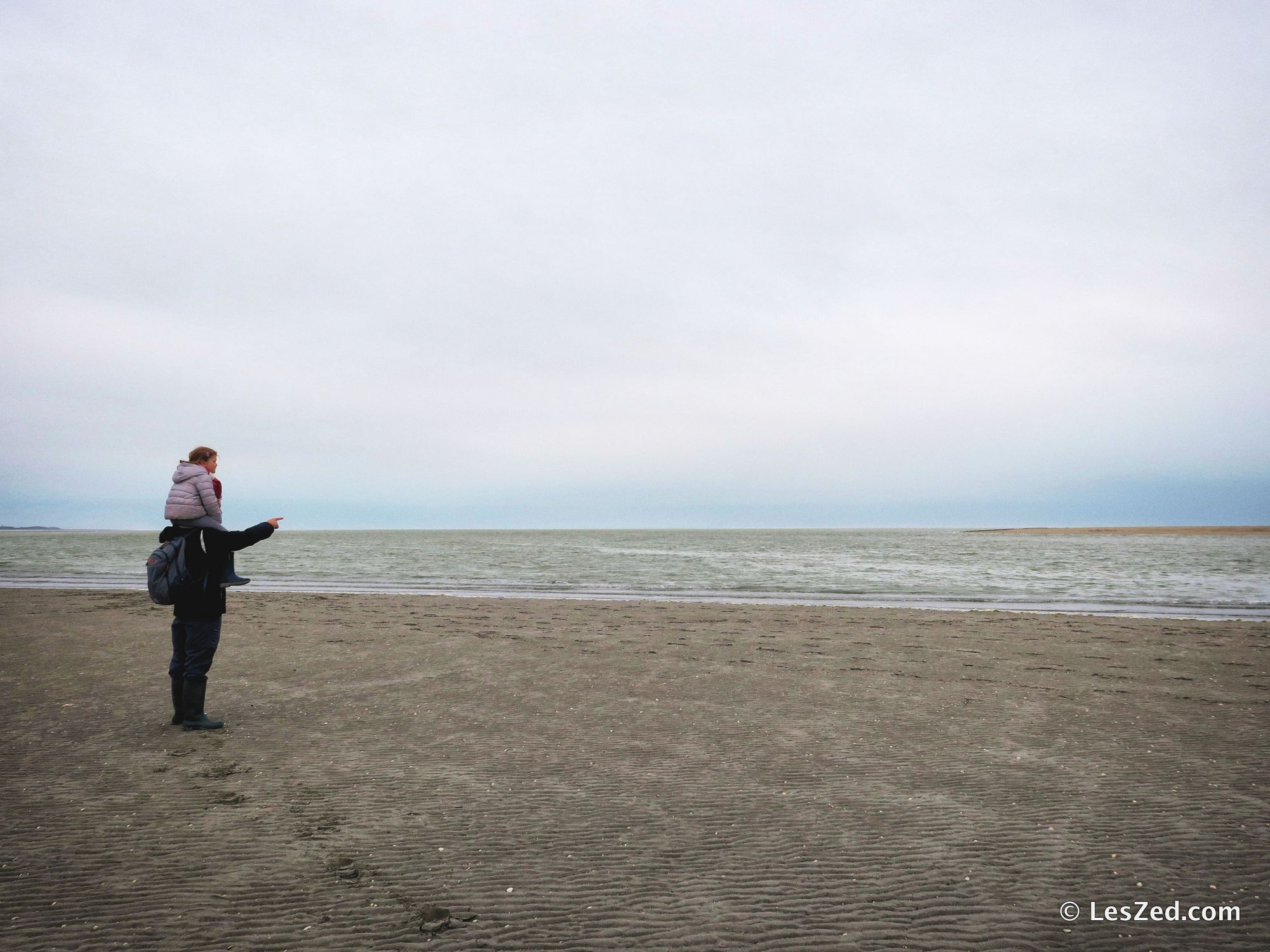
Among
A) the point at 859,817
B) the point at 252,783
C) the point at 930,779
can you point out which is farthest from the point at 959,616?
the point at 252,783

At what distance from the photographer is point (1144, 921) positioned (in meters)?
3.48

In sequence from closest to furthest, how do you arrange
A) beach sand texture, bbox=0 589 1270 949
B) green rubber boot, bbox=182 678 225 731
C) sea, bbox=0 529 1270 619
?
beach sand texture, bbox=0 589 1270 949 < green rubber boot, bbox=182 678 225 731 < sea, bbox=0 529 1270 619

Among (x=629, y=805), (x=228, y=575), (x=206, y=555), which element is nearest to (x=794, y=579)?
(x=629, y=805)

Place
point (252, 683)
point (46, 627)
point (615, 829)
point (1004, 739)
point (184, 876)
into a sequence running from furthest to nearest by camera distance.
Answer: point (46, 627) → point (252, 683) → point (1004, 739) → point (615, 829) → point (184, 876)

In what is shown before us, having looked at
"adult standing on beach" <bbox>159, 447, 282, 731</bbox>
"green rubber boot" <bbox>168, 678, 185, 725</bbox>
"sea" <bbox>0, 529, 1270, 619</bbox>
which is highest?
"adult standing on beach" <bbox>159, 447, 282, 731</bbox>

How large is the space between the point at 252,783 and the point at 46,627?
1166 centimetres

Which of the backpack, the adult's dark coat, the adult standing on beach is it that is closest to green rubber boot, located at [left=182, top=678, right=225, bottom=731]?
the adult standing on beach

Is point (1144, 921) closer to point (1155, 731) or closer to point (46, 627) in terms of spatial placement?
point (1155, 731)

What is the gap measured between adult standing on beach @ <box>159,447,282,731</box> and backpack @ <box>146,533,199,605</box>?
2 cm

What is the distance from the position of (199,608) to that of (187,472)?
4.10 feet

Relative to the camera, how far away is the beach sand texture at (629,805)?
3.44 m

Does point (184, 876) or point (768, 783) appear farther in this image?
point (768, 783)

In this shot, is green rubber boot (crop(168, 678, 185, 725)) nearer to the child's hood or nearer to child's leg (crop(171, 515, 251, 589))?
child's leg (crop(171, 515, 251, 589))

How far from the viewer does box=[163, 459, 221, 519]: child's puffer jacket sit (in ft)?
19.4
